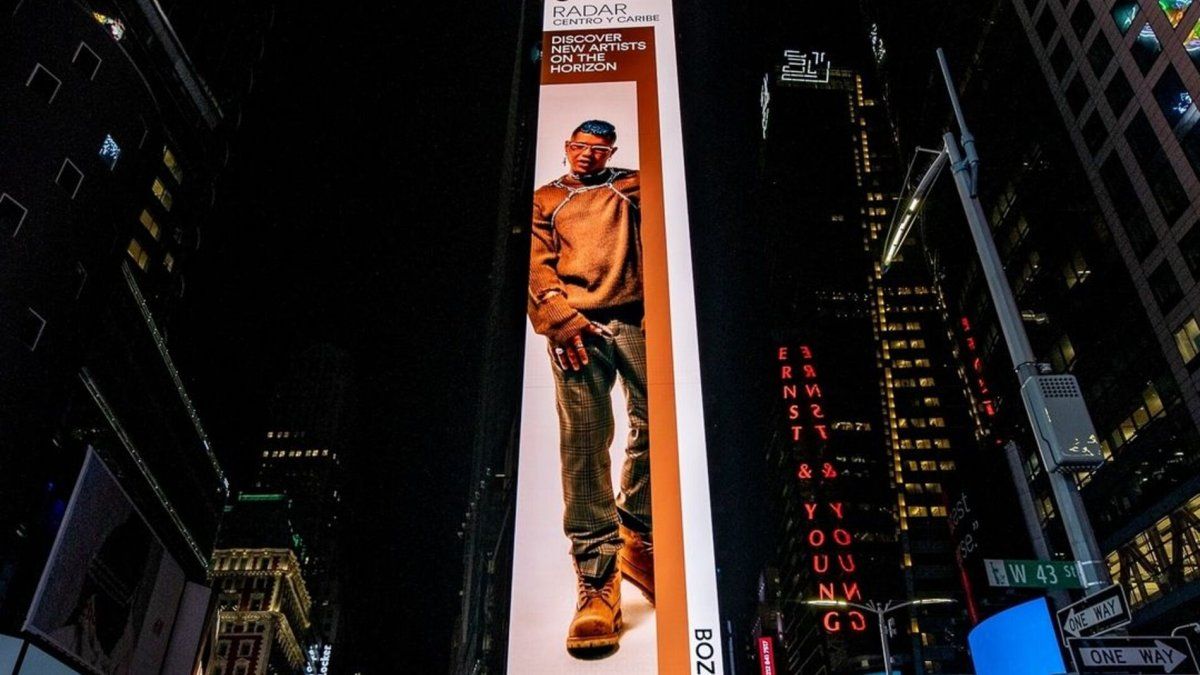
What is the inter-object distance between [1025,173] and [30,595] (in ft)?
205

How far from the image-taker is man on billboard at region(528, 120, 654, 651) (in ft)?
42.6

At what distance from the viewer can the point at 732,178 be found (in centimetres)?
2319

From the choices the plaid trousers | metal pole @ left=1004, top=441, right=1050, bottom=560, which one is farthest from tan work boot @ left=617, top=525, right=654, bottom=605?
metal pole @ left=1004, top=441, right=1050, bottom=560

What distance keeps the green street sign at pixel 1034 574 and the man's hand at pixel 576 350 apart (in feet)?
25.4

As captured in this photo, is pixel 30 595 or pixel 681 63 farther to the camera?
pixel 30 595

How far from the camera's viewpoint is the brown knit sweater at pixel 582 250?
50.2ft

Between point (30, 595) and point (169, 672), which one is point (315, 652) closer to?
point (169, 672)

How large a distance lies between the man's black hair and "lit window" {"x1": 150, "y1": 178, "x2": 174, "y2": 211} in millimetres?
38775

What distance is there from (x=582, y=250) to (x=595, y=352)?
2.22m

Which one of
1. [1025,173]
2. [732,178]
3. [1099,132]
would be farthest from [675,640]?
[1025,173]

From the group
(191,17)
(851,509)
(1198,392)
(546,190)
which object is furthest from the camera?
(851,509)

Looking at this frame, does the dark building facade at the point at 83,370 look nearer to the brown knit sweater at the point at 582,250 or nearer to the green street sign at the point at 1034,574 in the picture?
the brown knit sweater at the point at 582,250

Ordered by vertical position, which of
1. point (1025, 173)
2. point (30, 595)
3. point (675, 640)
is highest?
point (1025, 173)

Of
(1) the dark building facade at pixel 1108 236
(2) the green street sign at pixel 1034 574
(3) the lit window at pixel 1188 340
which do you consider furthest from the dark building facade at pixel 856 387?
(2) the green street sign at pixel 1034 574
